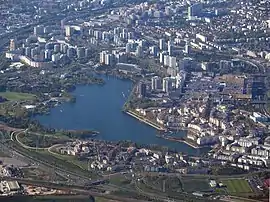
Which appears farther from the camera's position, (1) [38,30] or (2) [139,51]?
(1) [38,30]

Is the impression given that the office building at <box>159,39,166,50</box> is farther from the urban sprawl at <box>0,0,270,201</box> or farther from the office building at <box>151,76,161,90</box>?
the office building at <box>151,76,161,90</box>

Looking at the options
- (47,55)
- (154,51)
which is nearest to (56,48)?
(47,55)

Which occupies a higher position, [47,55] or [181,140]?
[47,55]

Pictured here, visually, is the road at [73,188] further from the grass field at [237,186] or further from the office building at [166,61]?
the office building at [166,61]

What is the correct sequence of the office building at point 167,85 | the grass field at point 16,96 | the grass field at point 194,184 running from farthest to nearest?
the office building at point 167,85 → the grass field at point 16,96 → the grass field at point 194,184

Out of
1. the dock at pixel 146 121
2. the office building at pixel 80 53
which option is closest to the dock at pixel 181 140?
the dock at pixel 146 121

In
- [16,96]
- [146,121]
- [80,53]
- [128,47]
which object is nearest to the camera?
[146,121]

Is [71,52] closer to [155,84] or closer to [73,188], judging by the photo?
[155,84]

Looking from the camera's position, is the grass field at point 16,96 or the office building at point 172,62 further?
the office building at point 172,62

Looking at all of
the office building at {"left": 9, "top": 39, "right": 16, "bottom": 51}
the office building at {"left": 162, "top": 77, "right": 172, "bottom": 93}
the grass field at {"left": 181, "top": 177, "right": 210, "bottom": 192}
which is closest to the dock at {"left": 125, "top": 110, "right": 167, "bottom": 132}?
the office building at {"left": 162, "top": 77, "right": 172, "bottom": 93}

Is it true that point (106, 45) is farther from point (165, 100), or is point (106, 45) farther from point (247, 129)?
point (247, 129)
